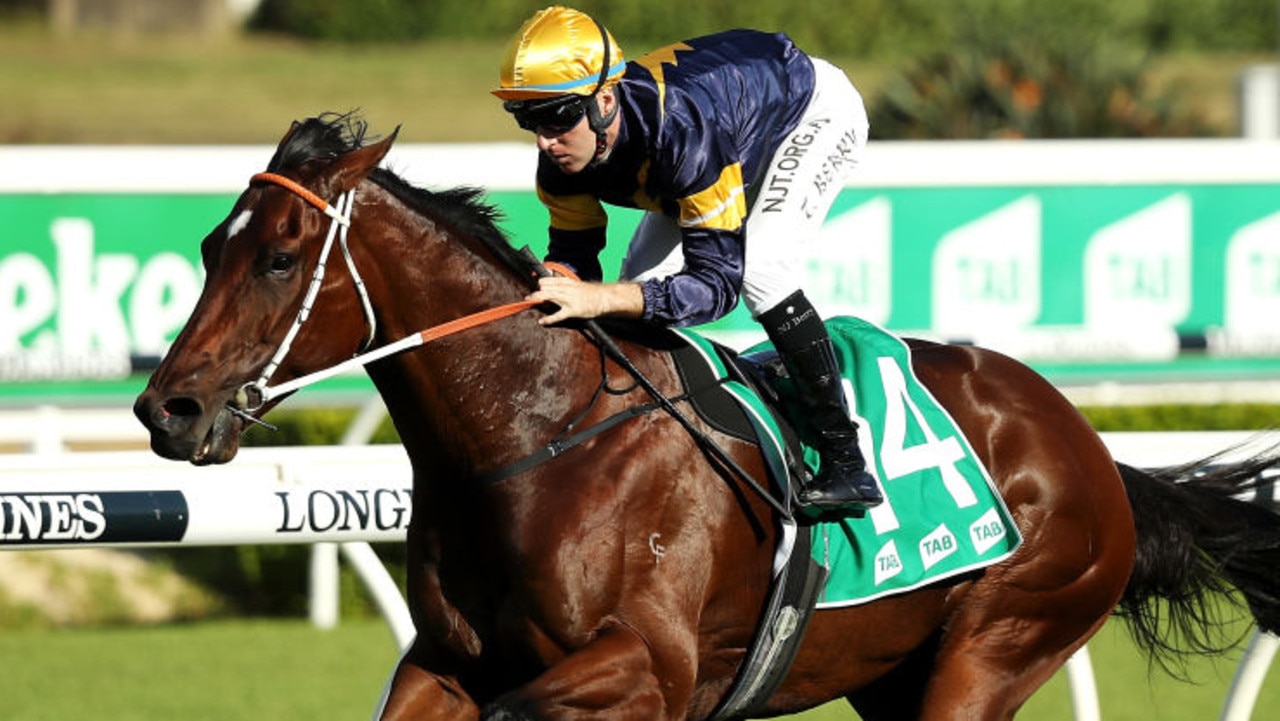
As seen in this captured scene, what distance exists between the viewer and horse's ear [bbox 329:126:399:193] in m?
3.42

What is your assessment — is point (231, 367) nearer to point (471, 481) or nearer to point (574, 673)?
point (471, 481)

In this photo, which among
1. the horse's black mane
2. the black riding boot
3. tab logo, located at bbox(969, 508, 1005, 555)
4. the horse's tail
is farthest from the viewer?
the horse's tail

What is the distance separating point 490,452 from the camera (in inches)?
139

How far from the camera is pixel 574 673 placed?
11.2 ft

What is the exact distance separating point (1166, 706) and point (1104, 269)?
2562 mm

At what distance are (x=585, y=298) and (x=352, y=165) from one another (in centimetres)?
45

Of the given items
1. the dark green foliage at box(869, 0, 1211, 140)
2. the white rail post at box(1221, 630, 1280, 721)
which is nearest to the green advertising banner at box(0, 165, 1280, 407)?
the white rail post at box(1221, 630, 1280, 721)

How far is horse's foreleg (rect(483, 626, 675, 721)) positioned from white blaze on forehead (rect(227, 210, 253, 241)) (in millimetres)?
843

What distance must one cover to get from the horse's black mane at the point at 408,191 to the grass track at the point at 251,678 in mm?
2476

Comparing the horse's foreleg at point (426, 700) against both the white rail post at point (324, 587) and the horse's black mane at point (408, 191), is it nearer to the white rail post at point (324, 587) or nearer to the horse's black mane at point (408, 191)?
the horse's black mane at point (408, 191)

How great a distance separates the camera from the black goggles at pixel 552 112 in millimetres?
3529

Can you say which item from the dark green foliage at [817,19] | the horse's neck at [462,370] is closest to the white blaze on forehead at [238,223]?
the horse's neck at [462,370]

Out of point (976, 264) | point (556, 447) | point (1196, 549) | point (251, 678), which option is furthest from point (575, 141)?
point (976, 264)

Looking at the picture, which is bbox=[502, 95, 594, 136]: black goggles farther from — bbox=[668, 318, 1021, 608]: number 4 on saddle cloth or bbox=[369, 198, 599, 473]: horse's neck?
bbox=[668, 318, 1021, 608]: number 4 on saddle cloth
